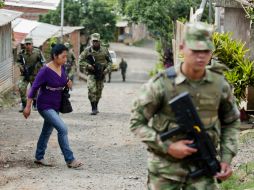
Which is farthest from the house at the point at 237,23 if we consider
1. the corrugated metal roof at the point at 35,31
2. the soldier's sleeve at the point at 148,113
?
the corrugated metal roof at the point at 35,31

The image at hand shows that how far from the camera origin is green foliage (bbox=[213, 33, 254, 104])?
10797mm

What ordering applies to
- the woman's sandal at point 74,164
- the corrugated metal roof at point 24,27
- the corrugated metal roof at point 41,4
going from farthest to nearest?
the corrugated metal roof at point 41,4
the corrugated metal roof at point 24,27
the woman's sandal at point 74,164

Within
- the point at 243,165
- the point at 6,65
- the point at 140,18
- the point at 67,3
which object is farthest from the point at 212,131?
the point at 67,3

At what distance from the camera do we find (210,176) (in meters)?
4.22

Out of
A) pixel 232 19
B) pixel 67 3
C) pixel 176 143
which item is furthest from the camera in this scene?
pixel 67 3

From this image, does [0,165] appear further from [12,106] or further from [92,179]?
[12,106]

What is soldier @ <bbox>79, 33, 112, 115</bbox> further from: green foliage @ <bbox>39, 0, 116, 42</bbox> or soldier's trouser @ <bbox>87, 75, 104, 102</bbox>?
green foliage @ <bbox>39, 0, 116, 42</bbox>

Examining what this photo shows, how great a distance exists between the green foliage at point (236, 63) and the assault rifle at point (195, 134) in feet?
22.0

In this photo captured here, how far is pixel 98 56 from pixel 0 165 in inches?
212

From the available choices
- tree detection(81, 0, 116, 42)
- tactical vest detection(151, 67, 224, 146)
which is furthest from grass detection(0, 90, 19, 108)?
tree detection(81, 0, 116, 42)

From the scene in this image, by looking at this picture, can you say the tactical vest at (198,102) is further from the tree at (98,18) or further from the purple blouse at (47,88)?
the tree at (98,18)

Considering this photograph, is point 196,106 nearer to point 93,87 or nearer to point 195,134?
point 195,134

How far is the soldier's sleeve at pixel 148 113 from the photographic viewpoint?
13.5 feet

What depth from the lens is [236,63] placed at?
11.0m
